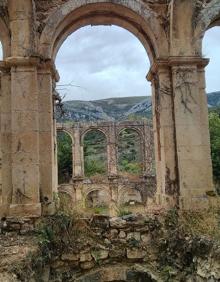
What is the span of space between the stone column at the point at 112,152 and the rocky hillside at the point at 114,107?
68.2 ft

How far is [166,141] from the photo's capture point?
641 cm

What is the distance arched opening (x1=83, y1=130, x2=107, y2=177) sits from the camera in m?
31.7

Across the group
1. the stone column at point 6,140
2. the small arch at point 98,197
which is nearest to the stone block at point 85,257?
the stone column at point 6,140

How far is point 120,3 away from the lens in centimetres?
657

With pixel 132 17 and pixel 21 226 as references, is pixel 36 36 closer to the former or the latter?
pixel 132 17

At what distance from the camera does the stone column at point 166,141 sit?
6.34 metres

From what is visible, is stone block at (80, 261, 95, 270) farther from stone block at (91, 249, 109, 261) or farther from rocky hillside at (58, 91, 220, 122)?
rocky hillside at (58, 91, 220, 122)

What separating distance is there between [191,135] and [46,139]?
252cm

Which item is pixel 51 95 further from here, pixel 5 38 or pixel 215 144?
pixel 215 144

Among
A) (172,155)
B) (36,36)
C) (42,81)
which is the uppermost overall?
(36,36)

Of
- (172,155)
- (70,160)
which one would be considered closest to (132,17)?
(172,155)

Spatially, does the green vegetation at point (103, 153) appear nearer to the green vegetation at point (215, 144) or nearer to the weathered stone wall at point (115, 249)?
the green vegetation at point (215, 144)

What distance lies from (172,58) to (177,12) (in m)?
0.82

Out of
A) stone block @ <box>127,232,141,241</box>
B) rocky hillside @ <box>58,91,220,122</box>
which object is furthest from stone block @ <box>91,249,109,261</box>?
rocky hillside @ <box>58,91,220,122</box>
